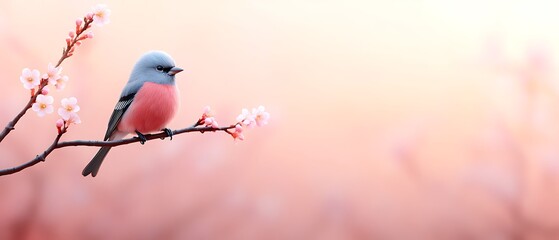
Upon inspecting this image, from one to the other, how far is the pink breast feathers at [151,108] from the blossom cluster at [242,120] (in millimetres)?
114

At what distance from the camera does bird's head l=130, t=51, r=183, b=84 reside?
3.87 ft

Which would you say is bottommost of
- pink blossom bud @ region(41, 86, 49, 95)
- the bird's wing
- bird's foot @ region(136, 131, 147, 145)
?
bird's foot @ region(136, 131, 147, 145)

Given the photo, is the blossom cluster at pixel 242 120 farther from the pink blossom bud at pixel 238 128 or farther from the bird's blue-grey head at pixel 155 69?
the bird's blue-grey head at pixel 155 69

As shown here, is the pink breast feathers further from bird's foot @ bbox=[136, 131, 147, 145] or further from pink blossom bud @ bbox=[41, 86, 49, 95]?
pink blossom bud @ bbox=[41, 86, 49, 95]

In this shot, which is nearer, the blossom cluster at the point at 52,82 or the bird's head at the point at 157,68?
the blossom cluster at the point at 52,82

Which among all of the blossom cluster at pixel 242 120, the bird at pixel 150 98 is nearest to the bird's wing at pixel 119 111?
the bird at pixel 150 98

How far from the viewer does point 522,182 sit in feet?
6.35

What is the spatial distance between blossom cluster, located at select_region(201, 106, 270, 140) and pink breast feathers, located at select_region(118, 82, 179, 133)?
0.11 metres

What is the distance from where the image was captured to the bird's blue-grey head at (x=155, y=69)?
3.88ft

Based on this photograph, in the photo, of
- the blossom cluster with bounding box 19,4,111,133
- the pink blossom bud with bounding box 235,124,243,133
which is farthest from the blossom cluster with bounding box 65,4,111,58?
the pink blossom bud with bounding box 235,124,243,133

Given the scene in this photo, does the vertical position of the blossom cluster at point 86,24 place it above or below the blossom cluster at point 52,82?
above

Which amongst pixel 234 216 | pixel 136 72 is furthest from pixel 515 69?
pixel 136 72

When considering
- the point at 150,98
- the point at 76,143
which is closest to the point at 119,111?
the point at 150,98

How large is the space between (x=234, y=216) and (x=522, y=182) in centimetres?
86
